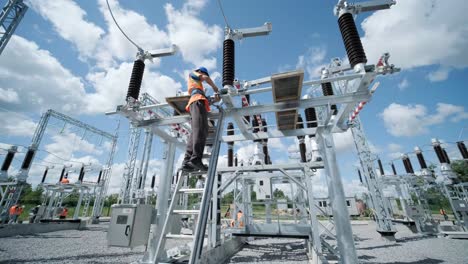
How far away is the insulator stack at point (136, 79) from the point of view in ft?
14.4

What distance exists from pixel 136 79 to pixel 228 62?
2113 millimetres

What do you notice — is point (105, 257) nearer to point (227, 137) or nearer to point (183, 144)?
point (183, 144)

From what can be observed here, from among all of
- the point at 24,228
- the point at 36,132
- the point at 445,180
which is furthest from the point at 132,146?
the point at 445,180

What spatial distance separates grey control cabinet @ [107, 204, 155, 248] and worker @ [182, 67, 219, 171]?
1699mm

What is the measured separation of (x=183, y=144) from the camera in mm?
5598

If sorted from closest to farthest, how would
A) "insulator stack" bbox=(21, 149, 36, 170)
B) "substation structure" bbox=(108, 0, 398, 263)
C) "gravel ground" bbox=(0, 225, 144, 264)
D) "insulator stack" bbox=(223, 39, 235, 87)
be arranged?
"substation structure" bbox=(108, 0, 398, 263), "insulator stack" bbox=(223, 39, 235, 87), "gravel ground" bbox=(0, 225, 144, 264), "insulator stack" bbox=(21, 149, 36, 170)

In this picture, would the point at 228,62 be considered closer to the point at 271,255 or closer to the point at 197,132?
the point at 197,132

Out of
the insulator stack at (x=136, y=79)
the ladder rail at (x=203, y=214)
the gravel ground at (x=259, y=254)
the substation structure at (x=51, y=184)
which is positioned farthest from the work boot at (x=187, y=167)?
the substation structure at (x=51, y=184)

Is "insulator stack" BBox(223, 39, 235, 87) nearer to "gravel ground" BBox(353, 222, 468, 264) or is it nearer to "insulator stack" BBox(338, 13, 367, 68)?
"insulator stack" BBox(338, 13, 367, 68)

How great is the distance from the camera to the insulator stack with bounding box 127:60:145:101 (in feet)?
14.4

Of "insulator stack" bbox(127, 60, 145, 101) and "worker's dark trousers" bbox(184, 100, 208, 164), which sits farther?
"insulator stack" bbox(127, 60, 145, 101)

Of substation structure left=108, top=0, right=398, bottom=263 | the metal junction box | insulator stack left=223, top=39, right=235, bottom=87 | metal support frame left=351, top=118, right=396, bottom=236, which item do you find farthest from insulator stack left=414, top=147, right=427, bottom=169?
insulator stack left=223, top=39, right=235, bottom=87

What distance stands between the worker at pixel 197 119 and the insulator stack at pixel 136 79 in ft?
4.40

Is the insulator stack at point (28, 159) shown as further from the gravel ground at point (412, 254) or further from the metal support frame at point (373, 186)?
the metal support frame at point (373, 186)
